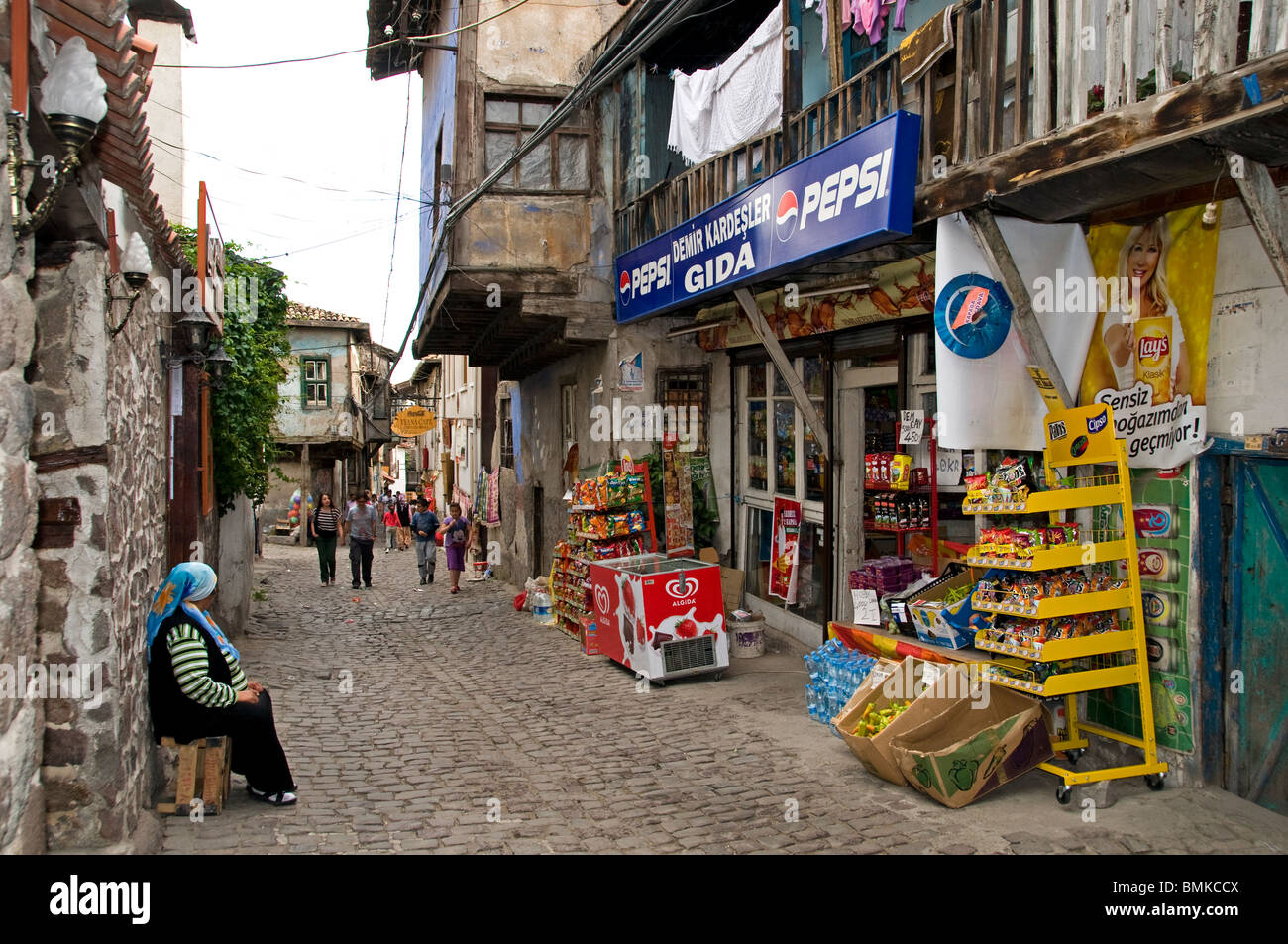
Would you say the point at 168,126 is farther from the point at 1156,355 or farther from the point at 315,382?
the point at 315,382

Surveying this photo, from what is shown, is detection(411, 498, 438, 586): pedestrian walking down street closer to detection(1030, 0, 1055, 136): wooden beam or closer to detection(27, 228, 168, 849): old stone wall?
detection(27, 228, 168, 849): old stone wall

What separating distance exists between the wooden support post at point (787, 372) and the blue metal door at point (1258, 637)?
364cm

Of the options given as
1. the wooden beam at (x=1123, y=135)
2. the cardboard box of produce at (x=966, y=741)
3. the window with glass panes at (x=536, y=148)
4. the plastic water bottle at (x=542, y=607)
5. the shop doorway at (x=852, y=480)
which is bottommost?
the plastic water bottle at (x=542, y=607)

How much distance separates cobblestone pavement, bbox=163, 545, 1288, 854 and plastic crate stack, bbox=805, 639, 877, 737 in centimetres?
17

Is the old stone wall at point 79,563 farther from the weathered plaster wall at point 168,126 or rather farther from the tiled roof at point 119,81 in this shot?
the weathered plaster wall at point 168,126

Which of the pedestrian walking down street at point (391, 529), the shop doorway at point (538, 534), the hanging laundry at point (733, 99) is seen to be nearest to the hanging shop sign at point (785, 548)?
the hanging laundry at point (733, 99)

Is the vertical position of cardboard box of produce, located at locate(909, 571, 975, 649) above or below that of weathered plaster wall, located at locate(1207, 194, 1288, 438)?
below

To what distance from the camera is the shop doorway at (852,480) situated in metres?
8.74

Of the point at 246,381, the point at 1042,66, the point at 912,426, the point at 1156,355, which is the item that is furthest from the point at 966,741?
the point at 246,381

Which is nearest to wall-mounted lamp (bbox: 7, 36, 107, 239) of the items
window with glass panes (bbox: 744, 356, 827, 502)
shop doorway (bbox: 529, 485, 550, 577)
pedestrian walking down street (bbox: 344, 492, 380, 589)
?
window with glass panes (bbox: 744, 356, 827, 502)

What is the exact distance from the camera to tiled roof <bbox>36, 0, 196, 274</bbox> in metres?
3.76

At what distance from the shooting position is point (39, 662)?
153 inches
